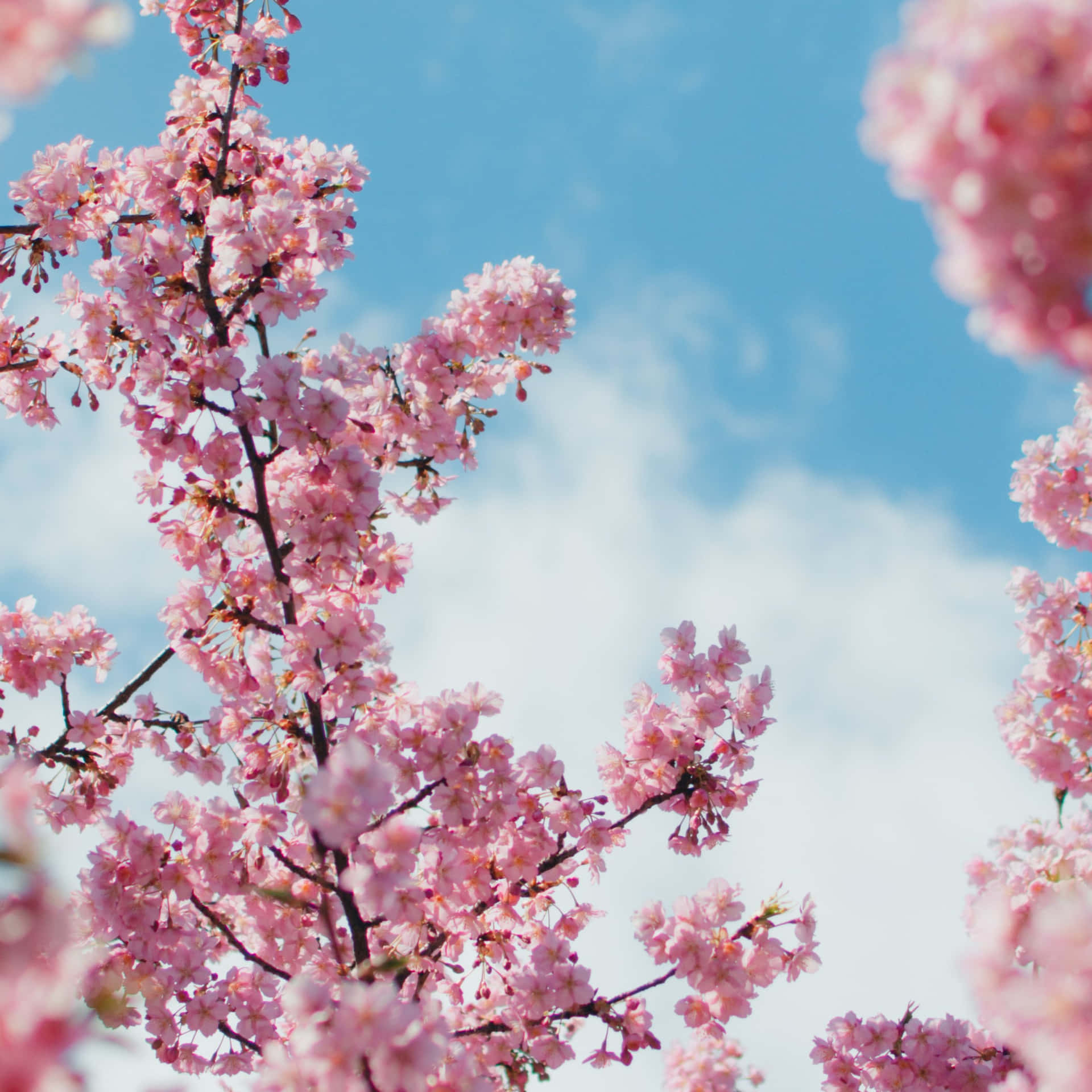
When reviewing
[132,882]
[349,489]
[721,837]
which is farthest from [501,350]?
[132,882]

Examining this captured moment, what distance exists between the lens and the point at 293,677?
18.5 ft

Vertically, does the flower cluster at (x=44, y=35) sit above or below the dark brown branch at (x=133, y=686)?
below

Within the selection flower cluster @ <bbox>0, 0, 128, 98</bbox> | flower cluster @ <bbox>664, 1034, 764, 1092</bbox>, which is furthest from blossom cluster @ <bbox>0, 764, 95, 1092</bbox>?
flower cluster @ <bbox>664, 1034, 764, 1092</bbox>

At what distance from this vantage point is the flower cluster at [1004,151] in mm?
1856

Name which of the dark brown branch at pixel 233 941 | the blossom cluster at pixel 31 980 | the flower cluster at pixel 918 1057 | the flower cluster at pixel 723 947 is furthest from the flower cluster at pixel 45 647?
the flower cluster at pixel 918 1057

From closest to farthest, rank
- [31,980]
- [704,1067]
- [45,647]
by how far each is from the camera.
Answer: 1. [31,980]
2. [45,647]
3. [704,1067]

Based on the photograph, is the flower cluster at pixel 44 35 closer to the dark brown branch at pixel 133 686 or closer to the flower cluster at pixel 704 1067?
the dark brown branch at pixel 133 686

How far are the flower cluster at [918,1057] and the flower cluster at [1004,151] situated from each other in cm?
679

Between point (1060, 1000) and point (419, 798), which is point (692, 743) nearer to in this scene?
point (419, 798)

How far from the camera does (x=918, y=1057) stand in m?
7.09

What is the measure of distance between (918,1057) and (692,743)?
3.08 m

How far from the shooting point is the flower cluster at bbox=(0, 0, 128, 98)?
1.72 metres

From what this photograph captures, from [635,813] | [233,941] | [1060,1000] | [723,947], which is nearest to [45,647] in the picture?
[233,941]

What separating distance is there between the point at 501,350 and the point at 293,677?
8.83 feet
